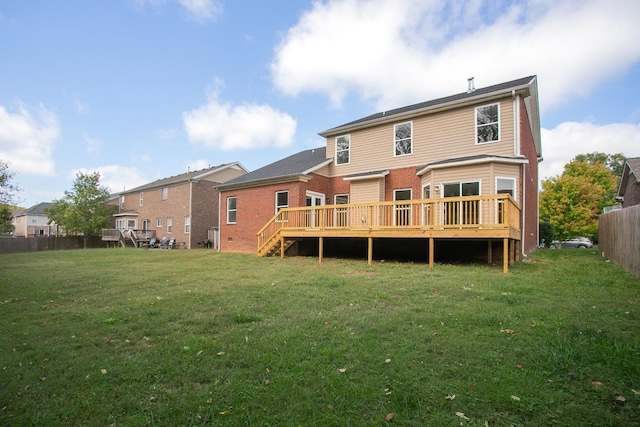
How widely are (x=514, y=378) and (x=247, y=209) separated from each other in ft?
52.8

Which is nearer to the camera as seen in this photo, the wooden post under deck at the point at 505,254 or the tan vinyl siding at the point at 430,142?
the wooden post under deck at the point at 505,254

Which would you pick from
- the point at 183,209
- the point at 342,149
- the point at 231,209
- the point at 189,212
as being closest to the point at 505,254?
the point at 342,149

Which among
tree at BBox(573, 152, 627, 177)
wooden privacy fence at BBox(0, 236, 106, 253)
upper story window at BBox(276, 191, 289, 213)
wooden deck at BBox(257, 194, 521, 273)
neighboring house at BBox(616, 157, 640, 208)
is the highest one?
tree at BBox(573, 152, 627, 177)

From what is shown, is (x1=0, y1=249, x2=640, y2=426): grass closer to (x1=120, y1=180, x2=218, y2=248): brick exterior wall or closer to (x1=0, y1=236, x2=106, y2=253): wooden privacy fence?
(x1=120, y1=180, x2=218, y2=248): brick exterior wall

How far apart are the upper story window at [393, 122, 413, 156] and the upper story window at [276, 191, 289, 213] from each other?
18.6 feet

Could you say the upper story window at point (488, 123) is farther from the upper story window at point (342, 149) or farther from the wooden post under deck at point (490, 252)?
the upper story window at point (342, 149)

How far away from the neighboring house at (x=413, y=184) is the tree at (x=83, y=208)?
20.5 m

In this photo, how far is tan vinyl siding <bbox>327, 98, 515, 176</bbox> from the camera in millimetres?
12305

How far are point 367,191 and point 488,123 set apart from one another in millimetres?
5676

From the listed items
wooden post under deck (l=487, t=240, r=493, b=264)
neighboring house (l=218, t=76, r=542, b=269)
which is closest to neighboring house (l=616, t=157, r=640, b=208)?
neighboring house (l=218, t=76, r=542, b=269)

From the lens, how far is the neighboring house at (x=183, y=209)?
2606 cm

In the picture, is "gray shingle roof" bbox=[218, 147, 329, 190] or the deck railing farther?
"gray shingle roof" bbox=[218, 147, 329, 190]

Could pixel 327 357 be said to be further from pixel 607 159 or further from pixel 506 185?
pixel 607 159

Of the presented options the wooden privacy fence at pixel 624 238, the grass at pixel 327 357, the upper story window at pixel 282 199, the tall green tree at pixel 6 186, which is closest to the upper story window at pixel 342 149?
the upper story window at pixel 282 199
